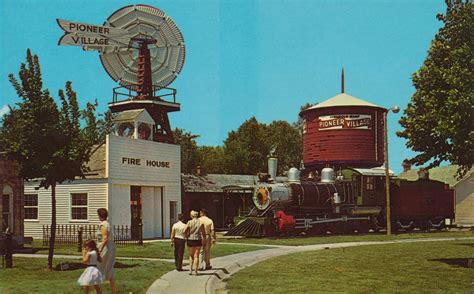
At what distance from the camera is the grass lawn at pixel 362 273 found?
45.9ft

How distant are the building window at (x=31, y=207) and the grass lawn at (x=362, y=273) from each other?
59.1ft

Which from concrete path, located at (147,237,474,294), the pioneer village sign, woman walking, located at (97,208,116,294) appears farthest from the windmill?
woman walking, located at (97,208,116,294)

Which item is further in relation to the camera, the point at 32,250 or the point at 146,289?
the point at 32,250

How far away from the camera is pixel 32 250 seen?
24.8 meters

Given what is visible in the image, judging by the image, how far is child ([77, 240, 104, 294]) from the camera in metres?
10.8

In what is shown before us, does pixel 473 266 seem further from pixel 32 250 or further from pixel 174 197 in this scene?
pixel 174 197

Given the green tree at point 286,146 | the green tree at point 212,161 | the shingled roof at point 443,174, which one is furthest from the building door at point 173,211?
the green tree at point 286,146

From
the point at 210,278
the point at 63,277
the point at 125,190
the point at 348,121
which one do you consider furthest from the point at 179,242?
the point at 348,121

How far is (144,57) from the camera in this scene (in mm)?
41719

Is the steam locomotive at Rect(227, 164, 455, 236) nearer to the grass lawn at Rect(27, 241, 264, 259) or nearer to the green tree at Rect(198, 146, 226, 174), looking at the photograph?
the grass lawn at Rect(27, 241, 264, 259)

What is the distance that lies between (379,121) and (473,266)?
30235mm

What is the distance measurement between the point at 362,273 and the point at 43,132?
10.1 meters

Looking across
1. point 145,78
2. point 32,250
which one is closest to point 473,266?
point 32,250

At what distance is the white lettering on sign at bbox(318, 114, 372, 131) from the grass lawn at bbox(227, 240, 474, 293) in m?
23.5
